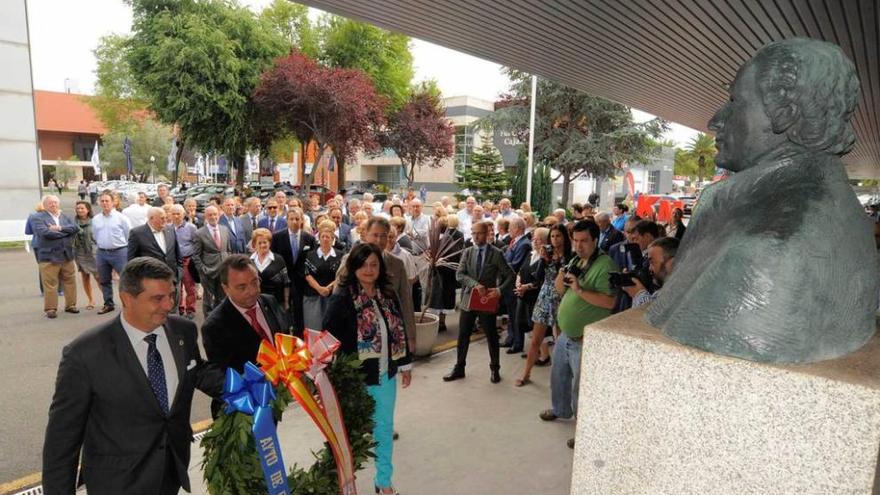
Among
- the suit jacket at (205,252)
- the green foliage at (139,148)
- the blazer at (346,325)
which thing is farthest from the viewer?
the green foliage at (139,148)

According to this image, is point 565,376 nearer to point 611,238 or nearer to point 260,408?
point 260,408

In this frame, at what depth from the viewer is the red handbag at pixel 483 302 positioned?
5.79m

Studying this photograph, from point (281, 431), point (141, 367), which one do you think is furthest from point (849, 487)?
point (281, 431)

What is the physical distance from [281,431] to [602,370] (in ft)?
11.5

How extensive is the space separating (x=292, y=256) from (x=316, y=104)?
67.3ft

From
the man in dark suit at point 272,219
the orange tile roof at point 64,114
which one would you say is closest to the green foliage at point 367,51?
the man in dark suit at point 272,219

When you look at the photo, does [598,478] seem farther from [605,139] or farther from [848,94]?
[605,139]

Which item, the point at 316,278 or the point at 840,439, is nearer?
the point at 840,439

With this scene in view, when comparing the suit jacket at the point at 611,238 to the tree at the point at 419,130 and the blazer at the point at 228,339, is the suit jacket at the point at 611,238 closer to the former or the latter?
the blazer at the point at 228,339

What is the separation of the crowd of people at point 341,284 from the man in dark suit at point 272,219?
1.4 inches

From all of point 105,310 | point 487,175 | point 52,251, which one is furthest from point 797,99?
point 487,175

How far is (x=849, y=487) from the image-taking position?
1450 mm

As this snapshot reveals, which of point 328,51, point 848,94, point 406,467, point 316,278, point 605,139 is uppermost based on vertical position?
point 328,51

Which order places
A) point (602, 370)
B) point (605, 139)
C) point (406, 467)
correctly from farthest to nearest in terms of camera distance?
1. point (605, 139)
2. point (406, 467)
3. point (602, 370)
